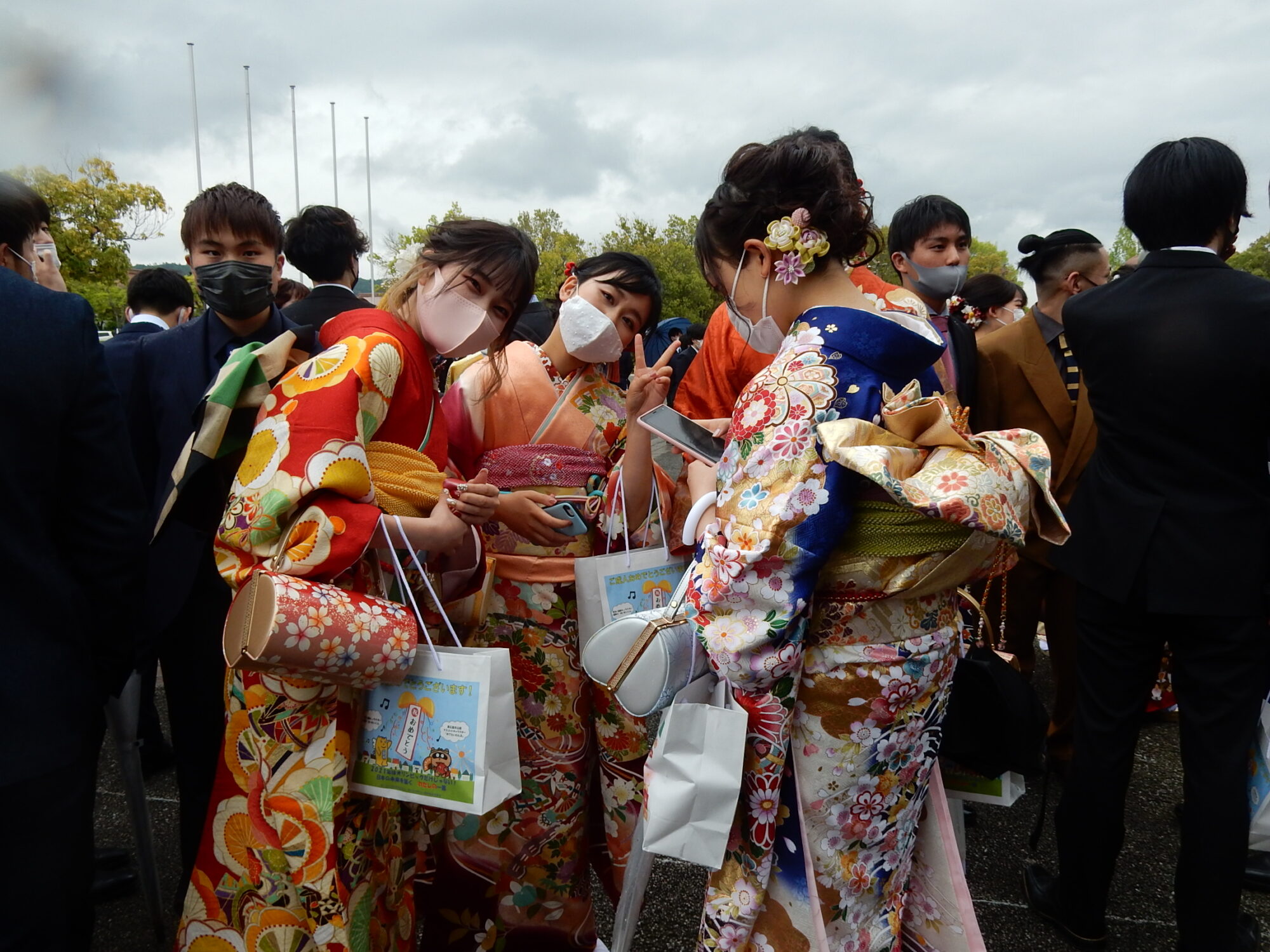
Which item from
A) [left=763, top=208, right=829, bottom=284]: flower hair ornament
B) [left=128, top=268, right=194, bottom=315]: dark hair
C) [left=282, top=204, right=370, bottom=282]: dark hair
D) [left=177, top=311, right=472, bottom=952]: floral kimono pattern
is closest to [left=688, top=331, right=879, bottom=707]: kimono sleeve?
[left=763, top=208, right=829, bottom=284]: flower hair ornament

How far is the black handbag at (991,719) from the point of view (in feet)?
5.78

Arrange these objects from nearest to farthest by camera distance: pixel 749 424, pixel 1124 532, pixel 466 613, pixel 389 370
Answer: pixel 749 424 < pixel 389 370 < pixel 466 613 < pixel 1124 532

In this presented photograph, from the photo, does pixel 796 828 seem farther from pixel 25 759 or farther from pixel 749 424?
pixel 25 759

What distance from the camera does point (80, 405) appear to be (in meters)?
1.51

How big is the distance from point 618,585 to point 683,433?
1.41ft

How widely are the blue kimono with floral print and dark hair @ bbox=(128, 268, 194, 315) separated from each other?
448 centimetres

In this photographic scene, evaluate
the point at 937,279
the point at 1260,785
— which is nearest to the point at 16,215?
the point at 937,279

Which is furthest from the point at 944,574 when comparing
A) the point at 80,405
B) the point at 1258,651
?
the point at 80,405

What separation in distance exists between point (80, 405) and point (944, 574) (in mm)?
1550

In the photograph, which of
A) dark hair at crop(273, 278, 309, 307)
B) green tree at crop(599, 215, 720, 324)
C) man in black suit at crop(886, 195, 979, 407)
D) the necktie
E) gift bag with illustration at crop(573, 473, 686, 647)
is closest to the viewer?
gift bag with illustration at crop(573, 473, 686, 647)

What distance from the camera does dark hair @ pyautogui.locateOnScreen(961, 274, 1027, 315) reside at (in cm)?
595

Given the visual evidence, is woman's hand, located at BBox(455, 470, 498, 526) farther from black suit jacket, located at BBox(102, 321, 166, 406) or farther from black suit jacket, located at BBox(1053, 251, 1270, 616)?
black suit jacket, located at BBox(1053, 251, 1270, 616)

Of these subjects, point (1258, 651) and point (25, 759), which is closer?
point (25, 759)

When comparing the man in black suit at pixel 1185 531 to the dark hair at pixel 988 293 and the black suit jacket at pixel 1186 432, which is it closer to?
the black suit jacket at pixel 1186 432
